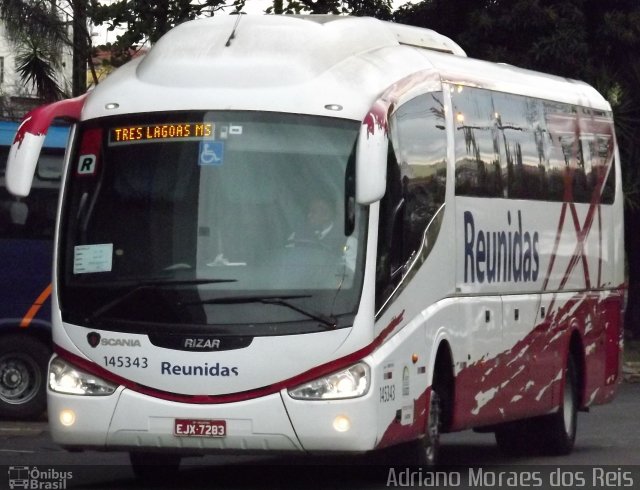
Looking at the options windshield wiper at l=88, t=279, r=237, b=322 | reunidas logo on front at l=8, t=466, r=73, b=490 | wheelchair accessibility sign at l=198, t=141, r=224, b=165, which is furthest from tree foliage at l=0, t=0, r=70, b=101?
windshield wiper at l=88, t=279, r=237, b=322

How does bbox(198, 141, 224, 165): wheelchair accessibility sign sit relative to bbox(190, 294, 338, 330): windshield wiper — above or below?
above

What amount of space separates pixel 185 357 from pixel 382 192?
157 centimetres

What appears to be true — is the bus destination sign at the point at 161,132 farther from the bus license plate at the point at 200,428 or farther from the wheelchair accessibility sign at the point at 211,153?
the bus license plate at the point at 200,428

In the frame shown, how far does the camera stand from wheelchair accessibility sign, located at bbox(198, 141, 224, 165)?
36.5 feet

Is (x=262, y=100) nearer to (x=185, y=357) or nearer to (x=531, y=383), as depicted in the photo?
(x=185, y=357)

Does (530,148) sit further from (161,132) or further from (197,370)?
Answer: (197,370)

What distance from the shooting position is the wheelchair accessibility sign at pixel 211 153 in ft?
36.5

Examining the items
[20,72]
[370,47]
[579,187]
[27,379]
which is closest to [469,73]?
[370,47]

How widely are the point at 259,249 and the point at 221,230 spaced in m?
0.27

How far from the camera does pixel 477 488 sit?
12031 mm

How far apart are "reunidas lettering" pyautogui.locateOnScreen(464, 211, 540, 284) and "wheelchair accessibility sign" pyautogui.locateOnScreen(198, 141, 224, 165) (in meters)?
2.47

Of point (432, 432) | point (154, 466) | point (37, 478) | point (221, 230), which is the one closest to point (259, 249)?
point (221, 230)

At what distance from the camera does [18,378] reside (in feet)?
61.6

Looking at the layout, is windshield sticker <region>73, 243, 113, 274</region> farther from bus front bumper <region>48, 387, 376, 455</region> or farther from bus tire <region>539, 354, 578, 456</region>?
bus tire <region>539, 354, 578, 456</region>
